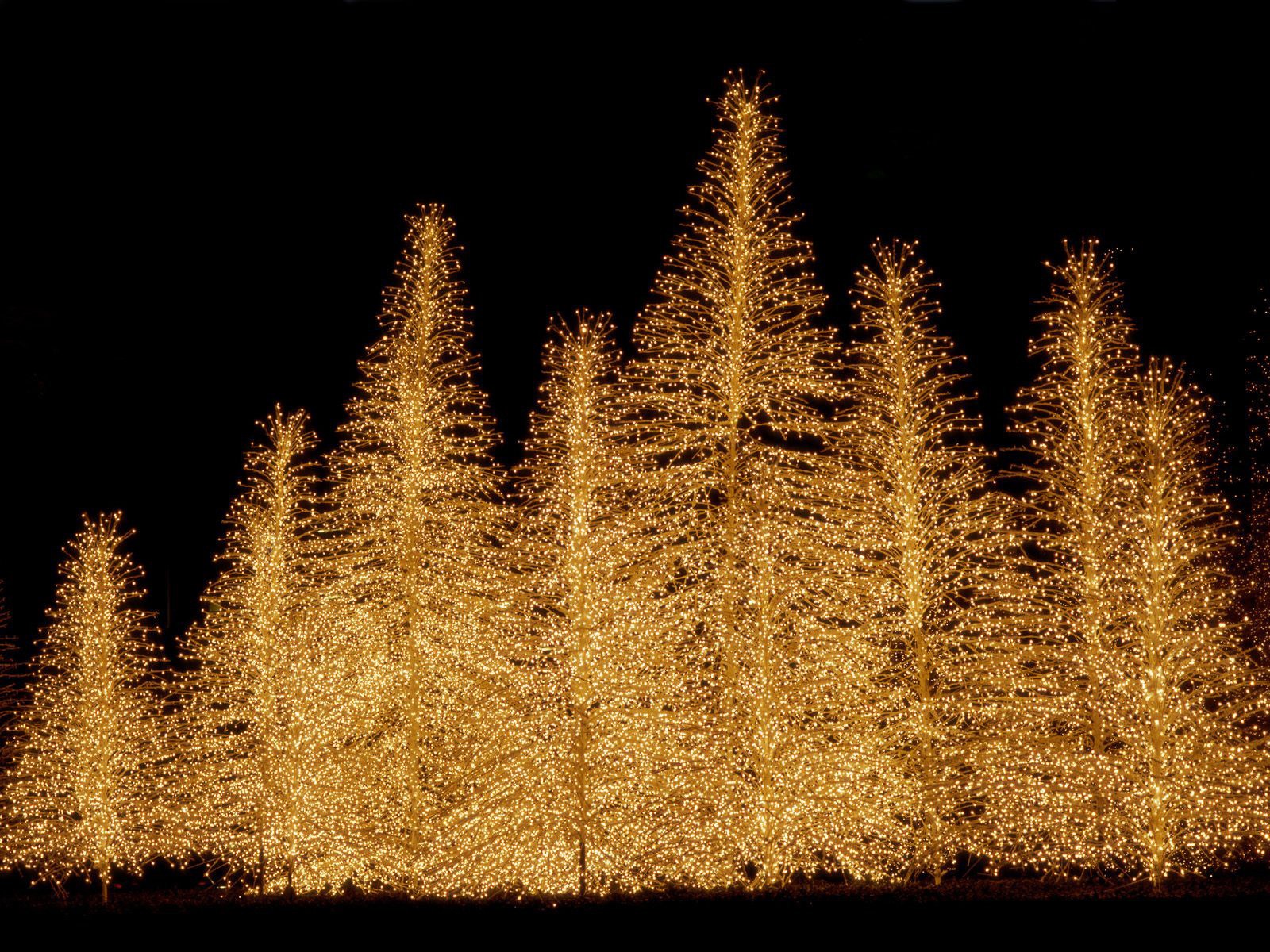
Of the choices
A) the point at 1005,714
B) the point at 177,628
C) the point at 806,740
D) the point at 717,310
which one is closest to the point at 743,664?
the point at 806,740

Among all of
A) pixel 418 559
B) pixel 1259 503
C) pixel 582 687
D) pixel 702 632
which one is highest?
pixel 1259 503

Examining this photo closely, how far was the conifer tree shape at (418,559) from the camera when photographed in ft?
46.8

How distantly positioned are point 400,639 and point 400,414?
2.72m

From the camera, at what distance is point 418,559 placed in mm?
14766

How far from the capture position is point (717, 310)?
13945mm

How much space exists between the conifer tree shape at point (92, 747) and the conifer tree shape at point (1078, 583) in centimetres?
1011

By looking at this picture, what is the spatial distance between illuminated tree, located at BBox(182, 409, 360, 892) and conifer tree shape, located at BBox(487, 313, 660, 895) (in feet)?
8.71

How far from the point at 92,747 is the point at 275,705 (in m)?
2.56

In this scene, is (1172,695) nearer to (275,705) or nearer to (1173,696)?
(1173,696)

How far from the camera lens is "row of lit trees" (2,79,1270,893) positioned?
40.4 feet

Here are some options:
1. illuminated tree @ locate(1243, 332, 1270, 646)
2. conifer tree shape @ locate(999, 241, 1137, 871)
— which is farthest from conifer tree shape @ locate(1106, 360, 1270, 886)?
illuminated tree @ locate(1243, 332, 1270, 646)

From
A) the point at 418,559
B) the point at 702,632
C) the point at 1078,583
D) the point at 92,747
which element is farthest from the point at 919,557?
the point at 92,747

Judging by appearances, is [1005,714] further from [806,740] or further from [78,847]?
[78,847]

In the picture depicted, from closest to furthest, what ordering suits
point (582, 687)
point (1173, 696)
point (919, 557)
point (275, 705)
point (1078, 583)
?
point (1173, 696) → point (582, 687) → point (1078, 583) → point (919, 557) → point (275, 705)
